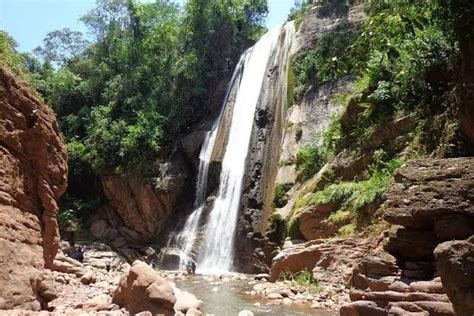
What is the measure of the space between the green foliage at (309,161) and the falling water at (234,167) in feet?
14.1

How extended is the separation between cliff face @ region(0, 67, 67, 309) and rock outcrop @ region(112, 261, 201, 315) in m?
1.53

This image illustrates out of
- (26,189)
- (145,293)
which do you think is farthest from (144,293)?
(26,189)

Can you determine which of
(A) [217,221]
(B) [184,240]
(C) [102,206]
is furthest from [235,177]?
(C) [102,206]

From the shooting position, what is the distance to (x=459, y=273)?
4812 millimetres

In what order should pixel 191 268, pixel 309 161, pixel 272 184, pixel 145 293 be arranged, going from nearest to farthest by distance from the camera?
pixel 145 293 < pixel 309 161 < pixel 191 268 < pixel 272 184

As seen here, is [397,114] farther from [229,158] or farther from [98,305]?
[229,158]

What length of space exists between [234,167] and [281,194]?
4.86 m

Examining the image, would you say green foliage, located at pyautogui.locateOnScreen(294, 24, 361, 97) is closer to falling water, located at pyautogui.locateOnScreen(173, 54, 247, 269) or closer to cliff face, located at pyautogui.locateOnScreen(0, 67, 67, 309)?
falling water, located at pyautogui.locateOnScreen(173, 54, 247, 269)

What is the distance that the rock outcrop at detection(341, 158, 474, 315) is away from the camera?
6.52 metres

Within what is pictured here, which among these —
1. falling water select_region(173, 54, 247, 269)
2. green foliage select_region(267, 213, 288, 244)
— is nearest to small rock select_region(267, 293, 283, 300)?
green foliage select_region(267, 213, 288, 244)

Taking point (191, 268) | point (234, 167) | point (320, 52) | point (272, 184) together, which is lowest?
point (191, 268)

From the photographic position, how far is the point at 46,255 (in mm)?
8125

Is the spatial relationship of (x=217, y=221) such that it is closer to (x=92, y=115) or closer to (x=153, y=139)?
(x=153, y=139)

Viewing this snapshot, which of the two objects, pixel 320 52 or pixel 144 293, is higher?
pixel 320 52
